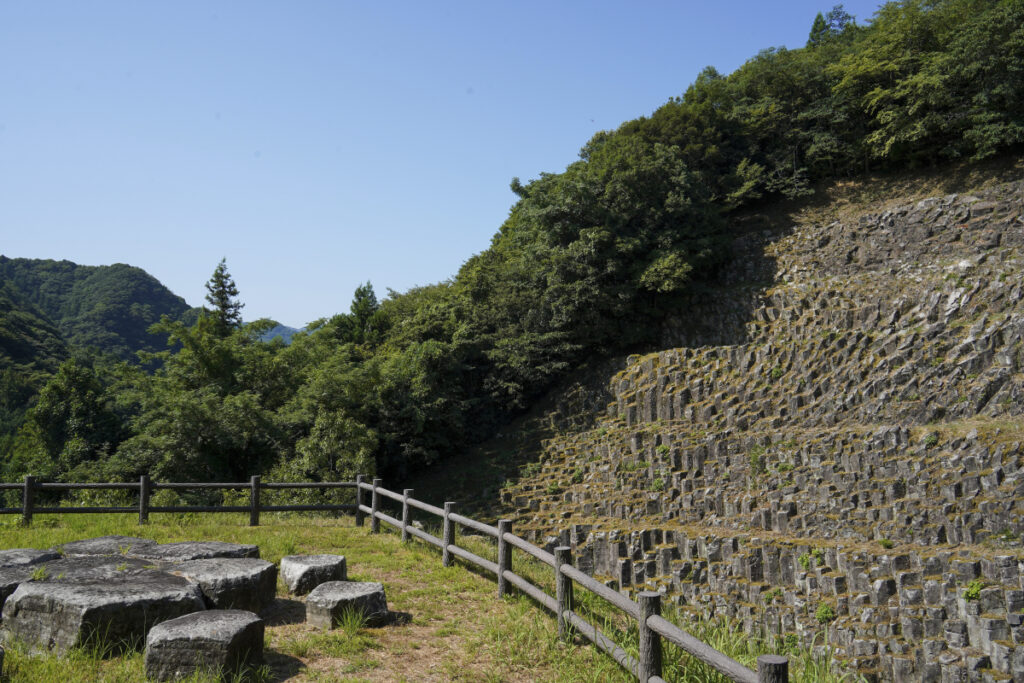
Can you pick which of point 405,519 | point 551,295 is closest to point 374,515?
point 405,519

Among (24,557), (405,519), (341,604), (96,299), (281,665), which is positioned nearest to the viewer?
(281,665)

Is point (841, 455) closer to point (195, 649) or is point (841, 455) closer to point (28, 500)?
point (195, 649)

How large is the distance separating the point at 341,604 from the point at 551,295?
21102 millimetres

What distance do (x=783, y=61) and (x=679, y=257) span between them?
59.3 ft

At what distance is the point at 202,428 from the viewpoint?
20.7 metres

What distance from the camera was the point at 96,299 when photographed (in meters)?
81.2

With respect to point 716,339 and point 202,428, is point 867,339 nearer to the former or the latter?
point 716,339

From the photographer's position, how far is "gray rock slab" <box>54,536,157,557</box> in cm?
745

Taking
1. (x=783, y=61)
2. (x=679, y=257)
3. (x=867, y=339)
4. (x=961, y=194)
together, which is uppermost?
(x=783, y=61)

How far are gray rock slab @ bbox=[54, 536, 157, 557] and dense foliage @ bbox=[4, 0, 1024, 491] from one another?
12.3 metres

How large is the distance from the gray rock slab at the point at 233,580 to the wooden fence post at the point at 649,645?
409 centimetres

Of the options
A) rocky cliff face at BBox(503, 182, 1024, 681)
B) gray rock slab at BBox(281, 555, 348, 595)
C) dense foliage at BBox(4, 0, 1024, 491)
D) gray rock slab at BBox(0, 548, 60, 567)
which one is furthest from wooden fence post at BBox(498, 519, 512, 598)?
dense foliage at BBox(4, 0, 1024, 491)

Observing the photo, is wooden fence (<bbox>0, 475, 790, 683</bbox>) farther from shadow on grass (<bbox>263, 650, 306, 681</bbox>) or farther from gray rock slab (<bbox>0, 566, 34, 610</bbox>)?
gray rock slab (<bbox>0, 566, 34, 610</bbox>)

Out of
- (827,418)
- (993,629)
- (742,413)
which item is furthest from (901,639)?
(742,413)
